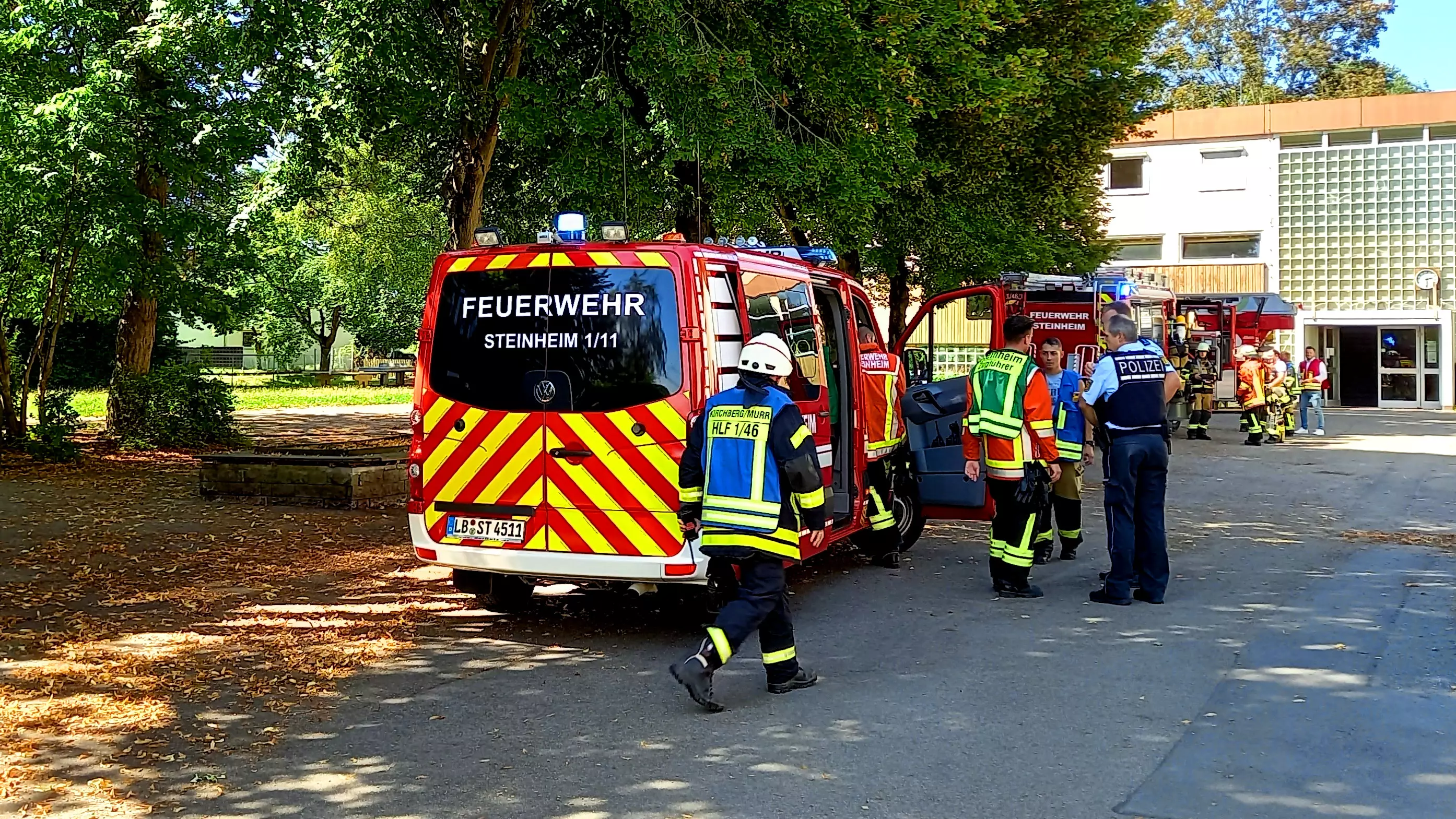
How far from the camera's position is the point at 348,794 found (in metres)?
4.93

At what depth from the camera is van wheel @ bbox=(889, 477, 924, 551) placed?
10.4 metres

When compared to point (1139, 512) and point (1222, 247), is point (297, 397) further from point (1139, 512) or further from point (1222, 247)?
point (1139, 512)

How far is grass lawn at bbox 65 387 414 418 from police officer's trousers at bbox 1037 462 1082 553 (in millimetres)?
19808

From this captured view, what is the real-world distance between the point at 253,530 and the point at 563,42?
6.57 metres

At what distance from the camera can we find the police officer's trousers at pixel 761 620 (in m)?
6.07

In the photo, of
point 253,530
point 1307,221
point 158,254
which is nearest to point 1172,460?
point 253,530

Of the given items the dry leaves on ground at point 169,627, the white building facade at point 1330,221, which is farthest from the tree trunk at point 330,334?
the dry leaves on ground at point 169,627

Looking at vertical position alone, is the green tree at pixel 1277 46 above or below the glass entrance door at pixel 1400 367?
above

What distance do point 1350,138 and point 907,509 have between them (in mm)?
34958

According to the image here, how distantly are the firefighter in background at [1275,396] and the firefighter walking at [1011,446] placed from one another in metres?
15.9

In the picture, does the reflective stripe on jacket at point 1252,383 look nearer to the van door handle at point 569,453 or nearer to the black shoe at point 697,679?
the van door handle at point 569,453

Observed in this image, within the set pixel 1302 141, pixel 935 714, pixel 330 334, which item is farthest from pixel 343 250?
pixel 935 714

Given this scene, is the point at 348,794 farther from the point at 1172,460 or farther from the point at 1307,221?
the point at 1307,221

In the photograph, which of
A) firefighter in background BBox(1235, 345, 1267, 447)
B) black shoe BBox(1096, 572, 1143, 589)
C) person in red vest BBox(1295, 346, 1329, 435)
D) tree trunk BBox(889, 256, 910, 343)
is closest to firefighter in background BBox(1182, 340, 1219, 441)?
firefighter in background BBox(1235, 345, 1267, 447)
